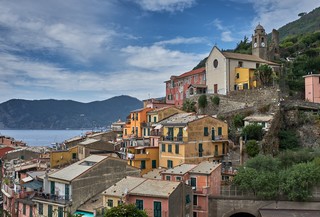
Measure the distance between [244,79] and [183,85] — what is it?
721 inches

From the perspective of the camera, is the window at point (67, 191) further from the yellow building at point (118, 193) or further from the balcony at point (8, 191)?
the balcony at point (8, 191)

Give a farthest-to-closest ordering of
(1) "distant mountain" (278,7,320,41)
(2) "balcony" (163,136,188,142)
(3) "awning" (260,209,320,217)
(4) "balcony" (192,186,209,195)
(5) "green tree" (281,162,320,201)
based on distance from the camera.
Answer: (1) "distant mountain" (278,7,320,41)
(2) "balcony" (163,136,188,142)
(4) "balcony" (192,186,209,195)
(5) "green tree" (281,162,320,201)
(3) "awning" (260,209,320,217)

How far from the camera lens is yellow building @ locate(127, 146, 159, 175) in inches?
1870

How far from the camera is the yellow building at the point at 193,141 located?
45125 millimetres

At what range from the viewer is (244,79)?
2522 inches

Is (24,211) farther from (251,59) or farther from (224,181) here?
(251,59)

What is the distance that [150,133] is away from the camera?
180 ft

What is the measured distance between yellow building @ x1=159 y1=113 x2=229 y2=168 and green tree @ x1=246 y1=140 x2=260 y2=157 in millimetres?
3091

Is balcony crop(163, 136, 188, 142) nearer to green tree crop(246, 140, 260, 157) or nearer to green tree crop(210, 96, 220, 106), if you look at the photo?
green tree crop(246, 140, 260, 157)

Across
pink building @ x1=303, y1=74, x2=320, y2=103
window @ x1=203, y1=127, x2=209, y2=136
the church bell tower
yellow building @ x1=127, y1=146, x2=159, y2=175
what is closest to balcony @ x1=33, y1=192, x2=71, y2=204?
yellow building @ x1=127, y1=146, x2=159, y2=175

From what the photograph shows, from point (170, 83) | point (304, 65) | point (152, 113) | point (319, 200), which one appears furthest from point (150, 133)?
point (304, 65)

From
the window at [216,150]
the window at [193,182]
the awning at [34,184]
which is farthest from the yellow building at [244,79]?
the awning at [34,184]

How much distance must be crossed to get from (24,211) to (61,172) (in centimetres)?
602

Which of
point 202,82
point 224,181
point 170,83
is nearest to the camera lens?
point 224,181
